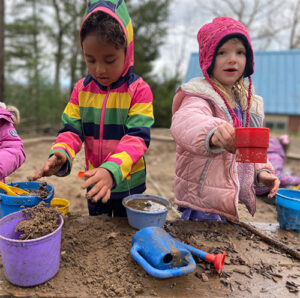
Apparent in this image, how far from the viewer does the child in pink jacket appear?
1.63m

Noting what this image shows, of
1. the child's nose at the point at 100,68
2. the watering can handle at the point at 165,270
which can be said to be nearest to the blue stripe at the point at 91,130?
the child's nose at the point at 100,68

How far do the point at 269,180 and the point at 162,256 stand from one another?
3.28ft

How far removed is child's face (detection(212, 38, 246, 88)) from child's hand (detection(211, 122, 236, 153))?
60 centimetres

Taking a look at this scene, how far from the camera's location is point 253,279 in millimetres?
1299

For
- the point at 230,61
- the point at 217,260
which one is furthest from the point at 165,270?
the point at 230,61

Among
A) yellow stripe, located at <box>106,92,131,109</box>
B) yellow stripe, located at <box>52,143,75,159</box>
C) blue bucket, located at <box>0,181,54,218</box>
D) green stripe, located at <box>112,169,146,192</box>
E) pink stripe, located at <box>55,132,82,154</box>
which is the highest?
yellow stripe, located at <box>106,92,131,109</box>

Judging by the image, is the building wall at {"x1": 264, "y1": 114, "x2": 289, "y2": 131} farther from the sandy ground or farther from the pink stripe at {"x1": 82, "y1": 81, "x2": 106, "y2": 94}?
the pink stripe at {"x1": 82, "y1": 81, "x2": 106, "y2": 94}

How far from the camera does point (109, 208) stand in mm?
2025

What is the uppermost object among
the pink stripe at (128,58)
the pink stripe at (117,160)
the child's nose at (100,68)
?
the pink stripe at (128,58)

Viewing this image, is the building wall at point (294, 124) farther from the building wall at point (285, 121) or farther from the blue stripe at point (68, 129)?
the blue stripe at point (68, 129)

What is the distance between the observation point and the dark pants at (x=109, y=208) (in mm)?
1979

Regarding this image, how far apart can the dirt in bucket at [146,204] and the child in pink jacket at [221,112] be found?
19 cm

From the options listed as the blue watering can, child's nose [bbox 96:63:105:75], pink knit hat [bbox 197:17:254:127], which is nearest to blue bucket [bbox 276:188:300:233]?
pink knit hat [bbox 197:17:254:127]

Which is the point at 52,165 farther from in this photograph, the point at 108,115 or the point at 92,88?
the point at 92,88
